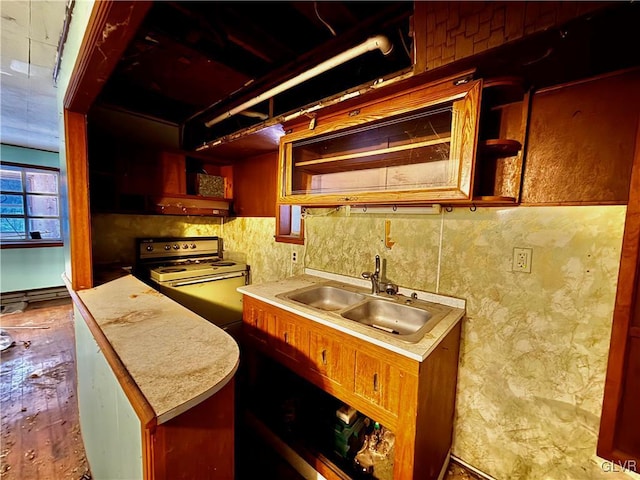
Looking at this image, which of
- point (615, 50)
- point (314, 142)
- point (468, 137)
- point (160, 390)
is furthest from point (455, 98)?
point (160, 390)

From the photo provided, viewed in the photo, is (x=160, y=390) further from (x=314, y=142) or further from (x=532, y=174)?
Result: (x=532, y=174)

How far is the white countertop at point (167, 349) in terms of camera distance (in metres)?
0.67

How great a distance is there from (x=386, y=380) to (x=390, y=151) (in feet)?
3.93

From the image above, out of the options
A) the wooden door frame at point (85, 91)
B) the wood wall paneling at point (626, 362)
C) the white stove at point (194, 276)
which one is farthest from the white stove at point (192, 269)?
the wood wall paneling at point (626, 362)

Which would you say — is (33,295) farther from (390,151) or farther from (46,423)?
(390,151)

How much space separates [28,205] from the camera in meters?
4.33

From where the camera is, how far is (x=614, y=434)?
111 centimetres

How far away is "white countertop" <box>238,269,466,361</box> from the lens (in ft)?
3.56

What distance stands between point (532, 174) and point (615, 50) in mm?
486

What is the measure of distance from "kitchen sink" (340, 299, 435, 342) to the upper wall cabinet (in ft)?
2.07

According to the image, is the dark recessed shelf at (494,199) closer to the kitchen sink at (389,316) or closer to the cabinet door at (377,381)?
the kitchen sink at (389,316)

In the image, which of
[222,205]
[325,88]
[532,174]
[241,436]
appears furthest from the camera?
[222,205]

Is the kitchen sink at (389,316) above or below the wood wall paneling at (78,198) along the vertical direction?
below

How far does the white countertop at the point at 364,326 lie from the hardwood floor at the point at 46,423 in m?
0.91
